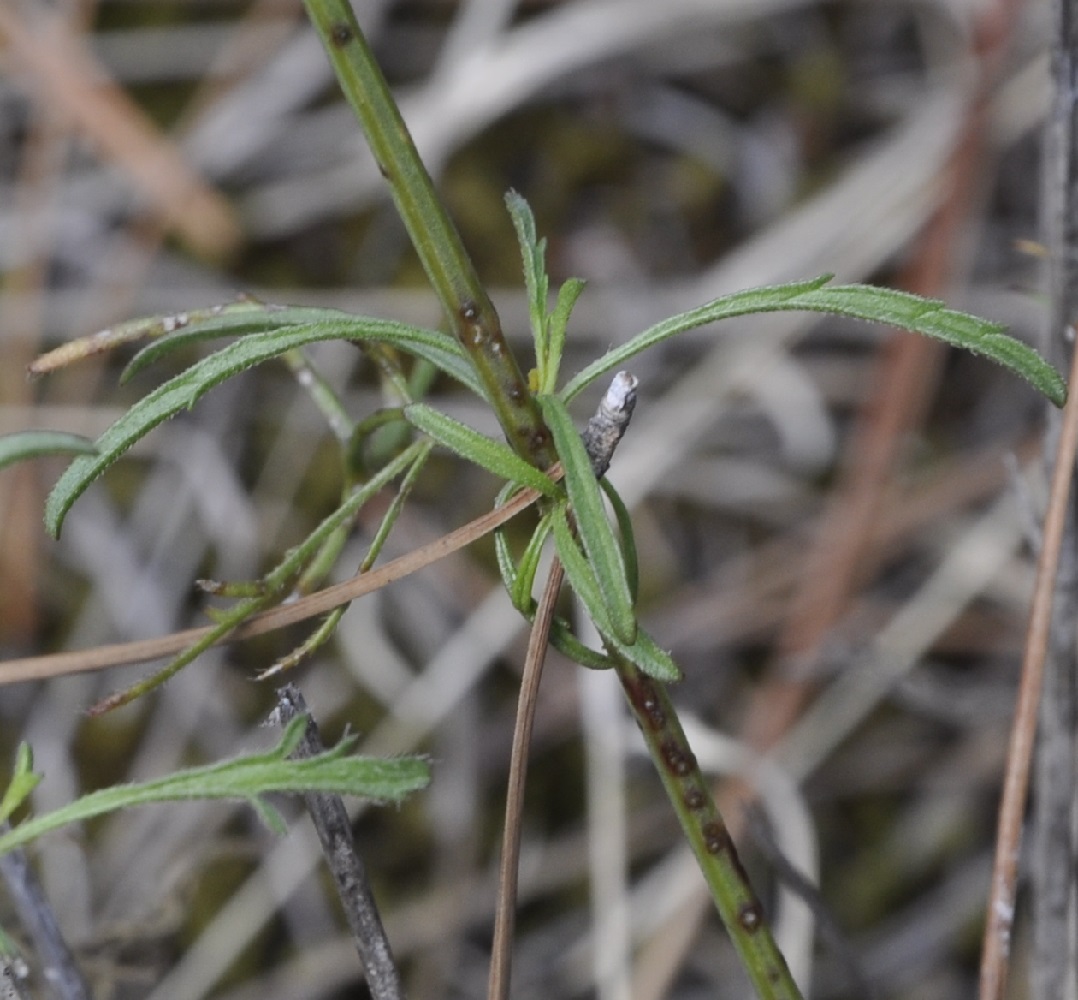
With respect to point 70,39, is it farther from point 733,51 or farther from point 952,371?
point 952,371

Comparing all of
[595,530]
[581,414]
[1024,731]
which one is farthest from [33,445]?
[581,414]

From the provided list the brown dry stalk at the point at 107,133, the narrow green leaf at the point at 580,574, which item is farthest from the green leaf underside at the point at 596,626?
the brown dry stalk at the point at 107,133

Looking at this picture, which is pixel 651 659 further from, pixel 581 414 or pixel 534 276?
pixel 581 414

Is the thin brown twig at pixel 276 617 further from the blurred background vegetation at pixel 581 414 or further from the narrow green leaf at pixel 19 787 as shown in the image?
the blurred background vegetation at pixel 581 414

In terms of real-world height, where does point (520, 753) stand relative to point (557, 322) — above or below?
below

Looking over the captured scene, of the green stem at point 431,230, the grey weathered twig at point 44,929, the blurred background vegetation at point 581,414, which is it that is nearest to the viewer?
the green stem at point 431,230

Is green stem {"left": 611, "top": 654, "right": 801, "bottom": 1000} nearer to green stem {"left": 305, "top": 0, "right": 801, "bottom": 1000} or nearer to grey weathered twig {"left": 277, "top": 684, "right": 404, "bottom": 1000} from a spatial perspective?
green stem {"left": 305, "top": 0, "right": 801, "bottom": 1000}

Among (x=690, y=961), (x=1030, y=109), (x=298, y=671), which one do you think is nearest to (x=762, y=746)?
(x=690, y=961)

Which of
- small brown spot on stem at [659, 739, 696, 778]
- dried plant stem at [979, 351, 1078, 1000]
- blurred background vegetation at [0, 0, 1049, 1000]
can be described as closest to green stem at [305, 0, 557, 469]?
small brown spot on stem at [659, 739, 696, 778]
